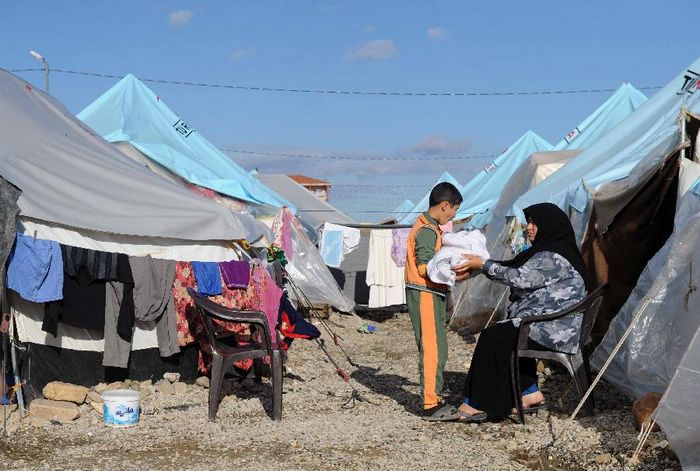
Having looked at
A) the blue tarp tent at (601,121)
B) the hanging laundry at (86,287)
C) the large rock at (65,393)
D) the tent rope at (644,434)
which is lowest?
the large rock at (65,393)

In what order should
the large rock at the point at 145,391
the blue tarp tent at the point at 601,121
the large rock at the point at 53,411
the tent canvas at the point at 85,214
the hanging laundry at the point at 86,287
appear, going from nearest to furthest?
1. the large rock at the point at 53,411
2. the hanging laundry at the point at 86,287
3. the tent canvas at the point at 85,214
4. the large rock at the point at 145,391
5. the blue tarp tent at the point at 601,121

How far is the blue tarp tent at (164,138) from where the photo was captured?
40.2 ft

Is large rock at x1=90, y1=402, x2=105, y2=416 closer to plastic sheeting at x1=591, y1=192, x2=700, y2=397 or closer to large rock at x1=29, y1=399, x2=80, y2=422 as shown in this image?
large rock at x1=29, y1=399, x2=80, y2=422

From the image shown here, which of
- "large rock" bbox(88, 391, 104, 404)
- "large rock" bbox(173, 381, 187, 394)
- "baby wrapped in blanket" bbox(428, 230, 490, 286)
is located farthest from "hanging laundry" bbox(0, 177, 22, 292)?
"baby wrapped in blanket" bbox(428, 230, 490, 286)

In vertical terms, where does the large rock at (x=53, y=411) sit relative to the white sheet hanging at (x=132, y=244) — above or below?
below

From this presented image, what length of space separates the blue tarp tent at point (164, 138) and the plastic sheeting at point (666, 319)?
25.0ft

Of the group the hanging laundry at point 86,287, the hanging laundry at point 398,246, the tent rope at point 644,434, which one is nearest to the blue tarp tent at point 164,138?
the hanging laundry at point 398,246

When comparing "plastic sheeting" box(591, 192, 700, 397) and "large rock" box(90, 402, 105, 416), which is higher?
"plastic sheeting" box(591, 192, 700, 397)

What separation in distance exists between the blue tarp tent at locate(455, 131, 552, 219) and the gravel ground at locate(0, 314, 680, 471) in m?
11.2

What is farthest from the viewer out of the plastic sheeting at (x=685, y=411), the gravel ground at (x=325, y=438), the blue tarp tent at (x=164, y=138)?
the blue tarp tent at (x=164, y=138)

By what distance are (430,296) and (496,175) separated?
13.7 m

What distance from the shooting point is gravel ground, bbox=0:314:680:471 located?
193 inches

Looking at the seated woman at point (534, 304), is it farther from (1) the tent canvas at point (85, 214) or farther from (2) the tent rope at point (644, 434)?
(1) the tent canvas at point (85, 214)

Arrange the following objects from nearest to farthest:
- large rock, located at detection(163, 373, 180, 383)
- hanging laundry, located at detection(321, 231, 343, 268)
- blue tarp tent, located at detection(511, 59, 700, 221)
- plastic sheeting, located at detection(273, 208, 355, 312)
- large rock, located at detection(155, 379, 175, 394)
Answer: large rock, located at detection(155, 379, 175, 394)
large rock, located at detection(163, 373, 180, 383)
blue tarp tent, located at detection(511, 59, 700, 221)
plastic sheeting, located at detection(273, 208, 355, 312)
hanging laundry, located at detection(321, 231, 343, 268)
